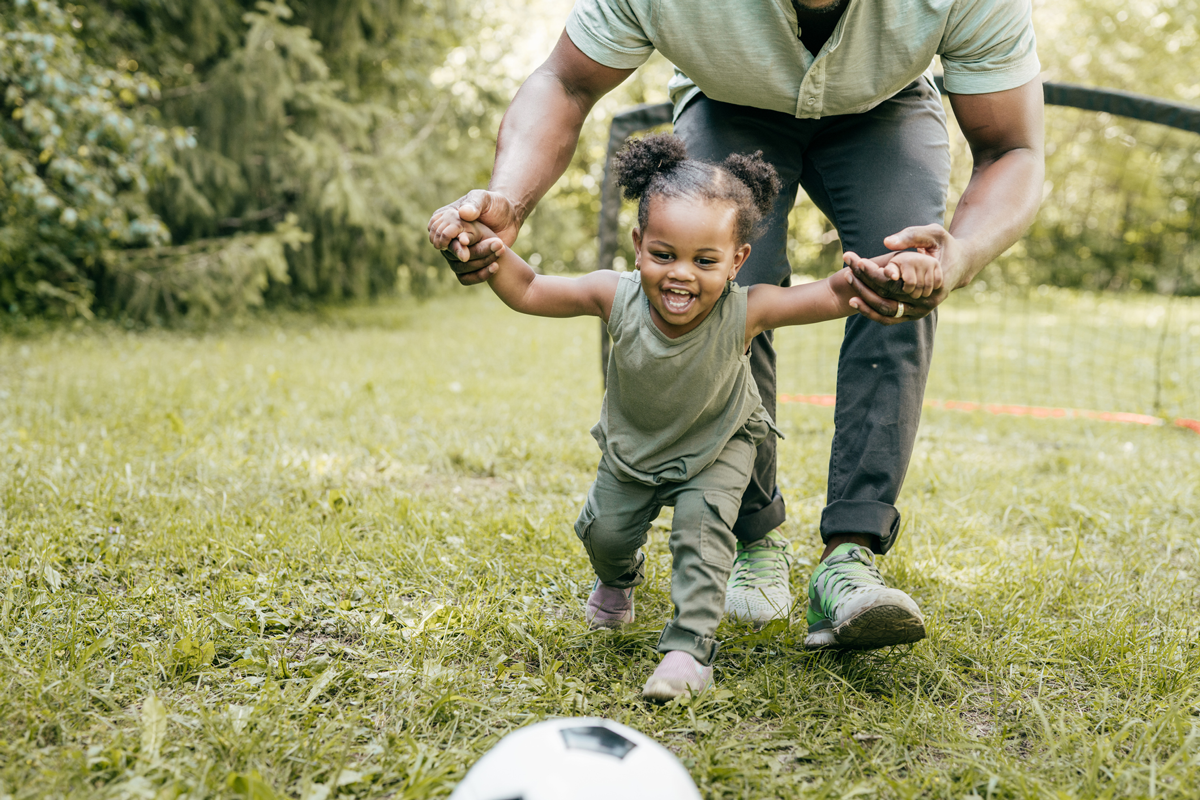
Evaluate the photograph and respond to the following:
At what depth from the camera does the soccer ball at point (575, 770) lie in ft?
3.97

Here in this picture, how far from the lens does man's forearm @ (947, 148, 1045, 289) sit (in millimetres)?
1894

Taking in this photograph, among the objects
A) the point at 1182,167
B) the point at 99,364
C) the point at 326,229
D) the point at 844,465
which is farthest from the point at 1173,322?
the point at 99,364

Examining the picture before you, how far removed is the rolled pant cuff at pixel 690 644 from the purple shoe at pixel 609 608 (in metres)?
0.31

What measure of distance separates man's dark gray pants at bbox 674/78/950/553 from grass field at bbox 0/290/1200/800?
0.40m

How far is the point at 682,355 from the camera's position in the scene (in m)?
1.92

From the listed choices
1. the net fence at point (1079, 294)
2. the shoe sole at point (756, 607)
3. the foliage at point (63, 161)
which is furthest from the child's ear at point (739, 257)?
the foliage at point (63, 161)

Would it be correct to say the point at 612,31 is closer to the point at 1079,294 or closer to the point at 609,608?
the point at 609,608

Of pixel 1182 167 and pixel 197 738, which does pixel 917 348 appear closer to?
pixel 197 738

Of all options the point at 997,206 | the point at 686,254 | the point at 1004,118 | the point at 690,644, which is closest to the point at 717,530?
the point at 690,644

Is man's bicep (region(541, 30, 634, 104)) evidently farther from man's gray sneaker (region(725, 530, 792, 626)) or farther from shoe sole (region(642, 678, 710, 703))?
shoe sole (region(642, 678, 710, 703))

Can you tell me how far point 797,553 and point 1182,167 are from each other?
27.3 feet

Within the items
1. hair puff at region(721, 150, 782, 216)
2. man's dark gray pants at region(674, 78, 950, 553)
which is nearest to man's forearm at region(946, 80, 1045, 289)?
man's dark gray pants at region(674, 78, 950, 553)

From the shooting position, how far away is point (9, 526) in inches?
102

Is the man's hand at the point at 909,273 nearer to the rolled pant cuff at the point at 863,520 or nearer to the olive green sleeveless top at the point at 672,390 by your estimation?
the olive green sleeveless top at the point at 672,390
